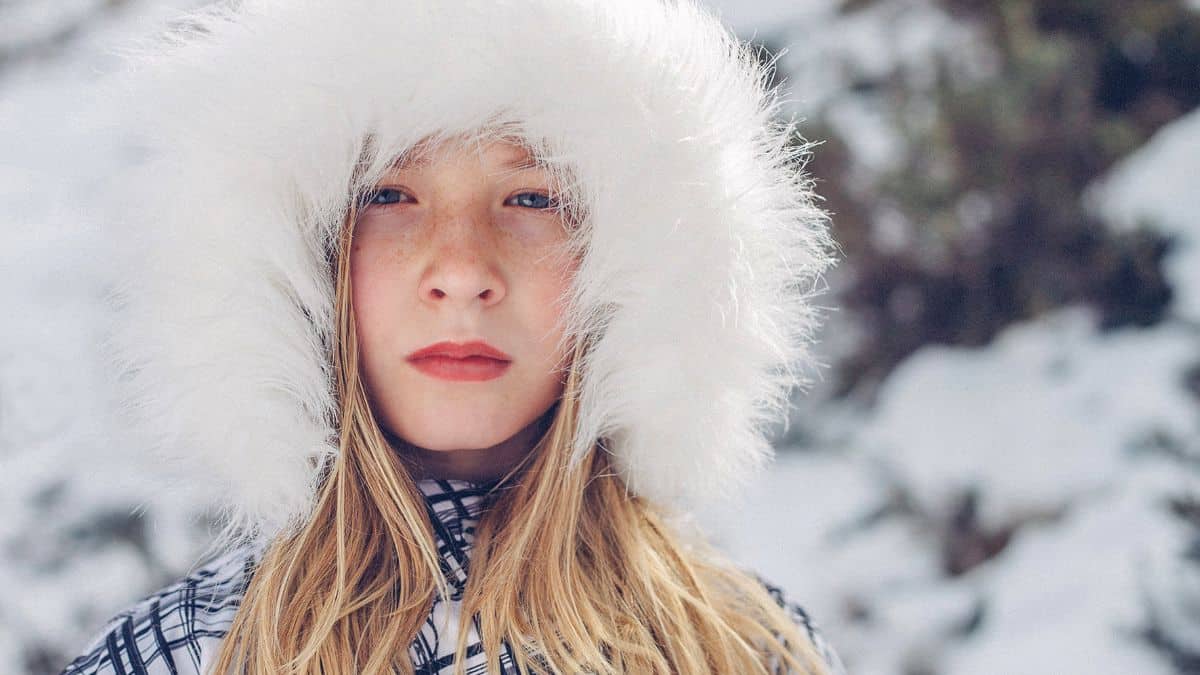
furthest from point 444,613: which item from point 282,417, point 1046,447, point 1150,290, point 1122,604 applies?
point 1150,290

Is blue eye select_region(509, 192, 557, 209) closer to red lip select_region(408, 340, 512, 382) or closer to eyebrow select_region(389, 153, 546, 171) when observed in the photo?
eyebrow select_region(389, 153, 546, 171)

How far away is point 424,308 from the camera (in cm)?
89

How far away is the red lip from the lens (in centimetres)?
89

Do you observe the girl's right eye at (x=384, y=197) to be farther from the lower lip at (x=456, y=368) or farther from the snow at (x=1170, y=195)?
the snow at (x=1170, y=195)

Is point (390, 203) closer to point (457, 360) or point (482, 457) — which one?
point (457, 360)

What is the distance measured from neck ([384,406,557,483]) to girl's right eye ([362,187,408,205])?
0.26m

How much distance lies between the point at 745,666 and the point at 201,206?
0.75 metres

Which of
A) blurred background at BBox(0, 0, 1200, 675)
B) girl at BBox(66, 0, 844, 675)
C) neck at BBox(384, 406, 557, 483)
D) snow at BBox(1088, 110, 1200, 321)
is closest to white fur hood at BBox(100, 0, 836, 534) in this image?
girl at BBox(66, 0, 844, 675)

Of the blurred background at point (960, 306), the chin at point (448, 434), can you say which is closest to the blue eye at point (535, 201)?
the chin at point (448, 434)

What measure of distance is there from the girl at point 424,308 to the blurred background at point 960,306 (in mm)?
1086

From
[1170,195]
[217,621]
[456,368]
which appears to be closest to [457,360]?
[456,368]

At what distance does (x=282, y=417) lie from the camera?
2.86 ft

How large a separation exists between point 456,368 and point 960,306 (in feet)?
5.63

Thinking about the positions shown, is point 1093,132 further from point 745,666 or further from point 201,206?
point 201,206
